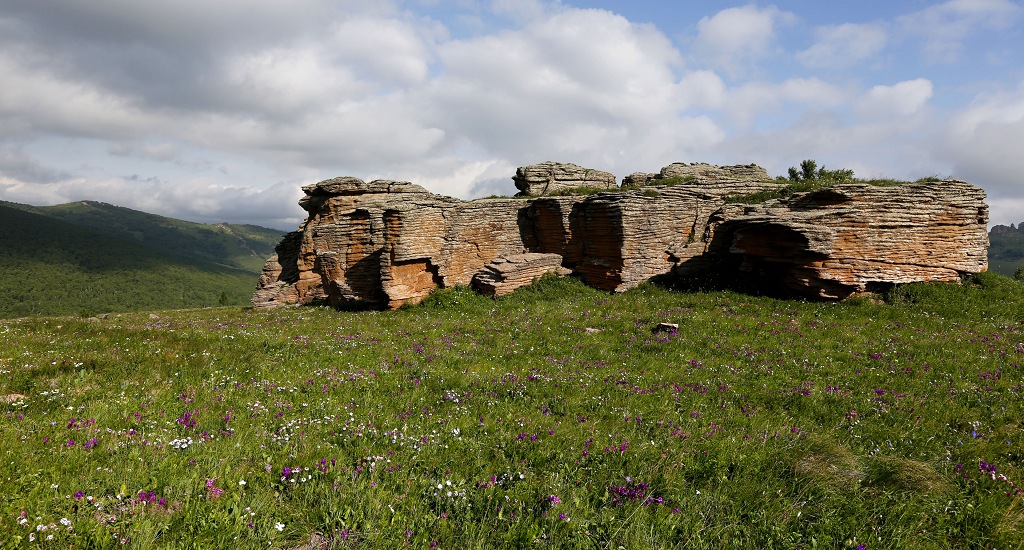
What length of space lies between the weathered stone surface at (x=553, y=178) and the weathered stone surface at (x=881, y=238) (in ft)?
53.4

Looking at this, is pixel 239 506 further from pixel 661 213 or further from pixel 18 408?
pixel 661 213

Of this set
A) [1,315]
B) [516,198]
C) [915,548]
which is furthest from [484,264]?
[1,315]

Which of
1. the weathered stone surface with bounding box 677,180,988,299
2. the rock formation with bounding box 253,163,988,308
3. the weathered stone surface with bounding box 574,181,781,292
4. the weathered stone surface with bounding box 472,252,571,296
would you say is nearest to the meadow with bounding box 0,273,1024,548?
the weathered stone surface with bounding box 677,180,988,299

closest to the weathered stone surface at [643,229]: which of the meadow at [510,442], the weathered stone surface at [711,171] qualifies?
the weathered stone surface at [711,171]

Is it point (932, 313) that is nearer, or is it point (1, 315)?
point (932, 313)

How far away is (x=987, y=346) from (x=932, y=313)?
5267mm

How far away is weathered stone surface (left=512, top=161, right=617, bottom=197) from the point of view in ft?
112

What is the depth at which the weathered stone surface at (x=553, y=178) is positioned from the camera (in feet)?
112

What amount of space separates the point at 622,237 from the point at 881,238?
12462mm

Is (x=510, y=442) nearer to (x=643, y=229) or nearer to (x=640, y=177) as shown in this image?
(x=643, y=229)

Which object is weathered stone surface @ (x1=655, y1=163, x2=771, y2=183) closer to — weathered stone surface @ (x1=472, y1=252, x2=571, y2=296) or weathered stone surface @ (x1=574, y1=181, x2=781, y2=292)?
weathered stone surface @ (x1=574, y1=181, x2=781, y2=292)

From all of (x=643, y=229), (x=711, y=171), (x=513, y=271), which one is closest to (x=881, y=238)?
(x=643, y=229)

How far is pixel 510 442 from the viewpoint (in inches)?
280

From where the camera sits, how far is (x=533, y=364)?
1259cm
